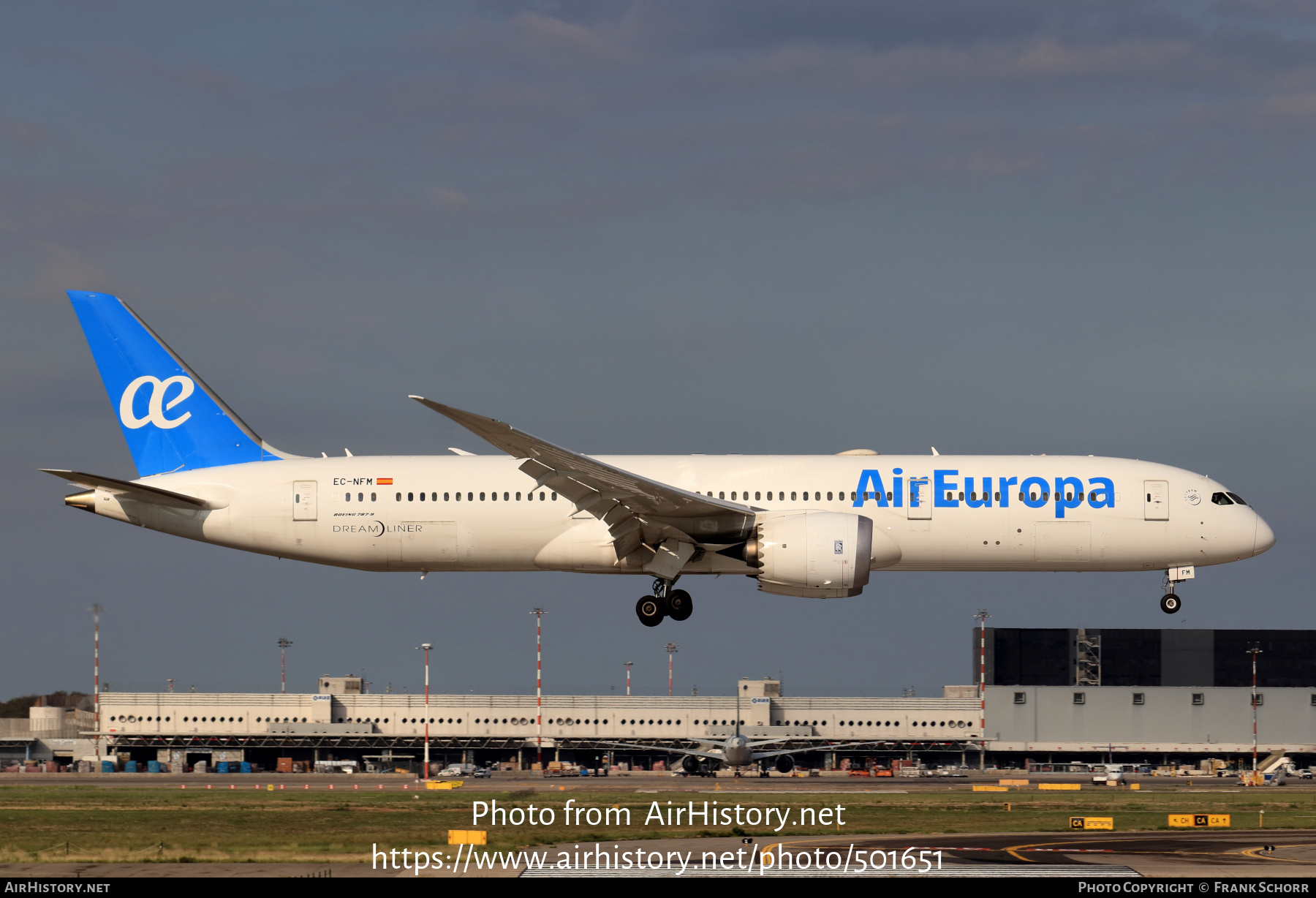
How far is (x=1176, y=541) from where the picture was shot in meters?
39.6

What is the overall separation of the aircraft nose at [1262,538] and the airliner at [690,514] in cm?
6

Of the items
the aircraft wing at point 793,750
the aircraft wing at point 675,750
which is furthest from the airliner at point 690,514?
the aircraft wing at point 793,750

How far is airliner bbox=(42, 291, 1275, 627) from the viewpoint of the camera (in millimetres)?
38531

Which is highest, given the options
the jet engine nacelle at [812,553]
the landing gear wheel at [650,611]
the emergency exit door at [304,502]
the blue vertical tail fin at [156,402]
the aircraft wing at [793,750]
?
the blue vertical tail fin at [156,402]

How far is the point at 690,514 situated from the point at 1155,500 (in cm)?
1291

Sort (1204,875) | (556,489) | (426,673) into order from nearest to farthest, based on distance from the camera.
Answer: (1204,875)
(556,489)
(426,673)

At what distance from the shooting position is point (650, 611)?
3903 centimetres

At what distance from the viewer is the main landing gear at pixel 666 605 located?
128 feet

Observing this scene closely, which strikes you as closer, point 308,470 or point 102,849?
point 102,849

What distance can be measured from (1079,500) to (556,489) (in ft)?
46.3

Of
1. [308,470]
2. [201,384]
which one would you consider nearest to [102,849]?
[308,470]

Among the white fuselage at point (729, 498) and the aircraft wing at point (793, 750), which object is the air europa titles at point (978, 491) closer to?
the white fuselage at point (729, 498)

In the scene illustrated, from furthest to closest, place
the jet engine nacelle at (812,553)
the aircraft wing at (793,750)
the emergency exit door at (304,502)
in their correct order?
the aircraft wing at (793,750), the emergency exit door at (304,502), the jet engine nacelle at (812,553)

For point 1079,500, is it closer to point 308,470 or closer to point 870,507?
point 870,507
